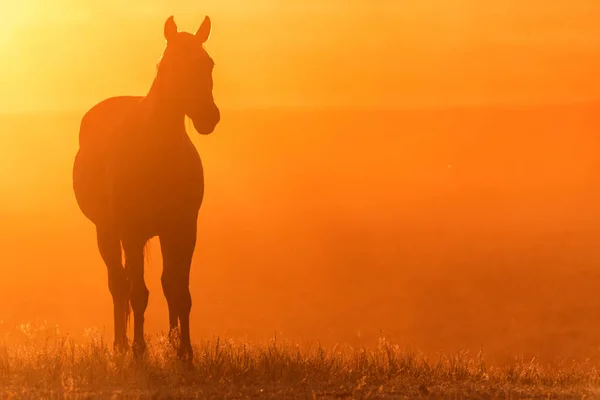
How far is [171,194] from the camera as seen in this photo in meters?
8.55

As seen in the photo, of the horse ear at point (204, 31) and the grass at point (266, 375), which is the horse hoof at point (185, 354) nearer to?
the grass at point (266, 375)

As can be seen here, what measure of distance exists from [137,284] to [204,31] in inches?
92.2

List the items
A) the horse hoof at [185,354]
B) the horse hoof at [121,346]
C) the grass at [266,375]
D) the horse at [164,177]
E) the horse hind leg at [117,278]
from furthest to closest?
the horse hind leg at [117,278]
the horse hoof at [121,346]
the horse hoof at [185,354]
the horse at [164,177]
the grass at [266,375]

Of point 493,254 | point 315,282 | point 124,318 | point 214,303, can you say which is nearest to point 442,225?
point 493,254

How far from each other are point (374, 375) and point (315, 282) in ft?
107

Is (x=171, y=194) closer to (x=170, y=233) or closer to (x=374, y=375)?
(x=170, y=233)

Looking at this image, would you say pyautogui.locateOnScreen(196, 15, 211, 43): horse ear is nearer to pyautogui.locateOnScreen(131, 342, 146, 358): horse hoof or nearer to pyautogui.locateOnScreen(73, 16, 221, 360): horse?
pyautogui.locateOnScreen(73, 16, 221, 360): horse

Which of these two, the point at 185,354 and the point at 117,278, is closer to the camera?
the point at 185,354

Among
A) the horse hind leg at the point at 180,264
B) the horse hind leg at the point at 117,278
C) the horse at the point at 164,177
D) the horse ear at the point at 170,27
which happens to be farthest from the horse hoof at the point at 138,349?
the horse ear at the point at 170,27

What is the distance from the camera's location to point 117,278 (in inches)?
372

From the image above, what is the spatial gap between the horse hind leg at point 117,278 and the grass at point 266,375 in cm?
39

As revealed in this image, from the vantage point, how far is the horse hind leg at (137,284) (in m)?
8.63

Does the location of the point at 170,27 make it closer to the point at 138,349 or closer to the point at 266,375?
the point at 138,349

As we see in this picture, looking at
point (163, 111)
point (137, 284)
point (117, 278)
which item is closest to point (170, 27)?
point (163, 111)
